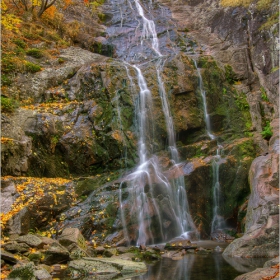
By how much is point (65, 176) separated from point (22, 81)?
4895 mm

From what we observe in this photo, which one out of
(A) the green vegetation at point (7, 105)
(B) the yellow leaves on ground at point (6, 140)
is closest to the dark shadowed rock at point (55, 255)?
(B) the yellow leaves on ground at point (6, 140)

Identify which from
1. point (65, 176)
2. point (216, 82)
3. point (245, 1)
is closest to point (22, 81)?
point (65, 176)

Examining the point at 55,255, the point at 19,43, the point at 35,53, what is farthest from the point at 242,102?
the point at 55,255

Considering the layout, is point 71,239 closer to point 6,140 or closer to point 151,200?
point 151,200

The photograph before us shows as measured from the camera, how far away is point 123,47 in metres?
19.5

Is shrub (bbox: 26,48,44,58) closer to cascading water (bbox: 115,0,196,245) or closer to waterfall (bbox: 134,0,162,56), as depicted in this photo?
cascading water (bbox: 115,0,196,245)

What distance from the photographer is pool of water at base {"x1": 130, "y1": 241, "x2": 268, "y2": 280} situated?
6434mm

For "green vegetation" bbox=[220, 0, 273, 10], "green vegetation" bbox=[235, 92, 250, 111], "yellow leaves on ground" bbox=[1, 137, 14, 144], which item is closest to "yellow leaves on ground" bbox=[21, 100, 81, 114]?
"yellow leaves on ground" bbox=[1, 137, 14, 144]

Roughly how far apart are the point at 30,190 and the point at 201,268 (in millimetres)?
5701

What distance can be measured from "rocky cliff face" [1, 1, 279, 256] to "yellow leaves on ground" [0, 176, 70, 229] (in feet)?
0.43

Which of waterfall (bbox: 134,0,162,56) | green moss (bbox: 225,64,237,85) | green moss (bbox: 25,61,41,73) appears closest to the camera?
green moss (bbox: 25,61,41,73)

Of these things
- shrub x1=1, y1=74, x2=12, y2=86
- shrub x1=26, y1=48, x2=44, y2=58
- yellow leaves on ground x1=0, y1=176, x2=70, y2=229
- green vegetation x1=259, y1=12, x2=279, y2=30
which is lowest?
yellow leaves on ground x1=0, y1=176, x2=70, y2=229

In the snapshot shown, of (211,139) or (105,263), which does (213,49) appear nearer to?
(211,139)

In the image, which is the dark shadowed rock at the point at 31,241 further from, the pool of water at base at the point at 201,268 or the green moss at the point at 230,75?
the green moss at the point at 230,75
